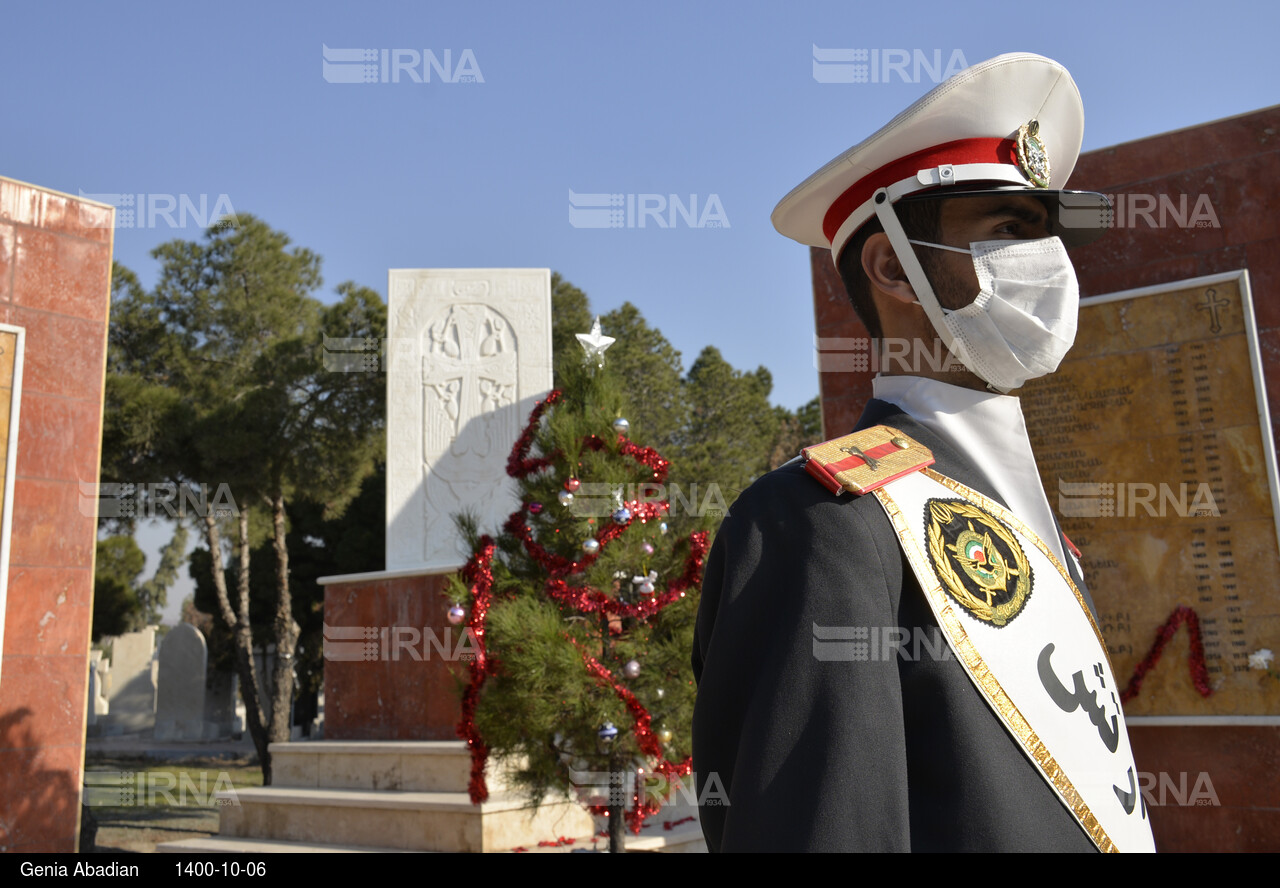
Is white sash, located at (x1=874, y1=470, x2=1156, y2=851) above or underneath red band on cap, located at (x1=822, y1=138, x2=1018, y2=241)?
underneath

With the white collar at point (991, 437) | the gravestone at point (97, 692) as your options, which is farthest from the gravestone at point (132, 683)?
the white collar at point (991, 437)

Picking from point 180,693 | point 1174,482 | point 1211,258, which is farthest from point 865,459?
point 180,693

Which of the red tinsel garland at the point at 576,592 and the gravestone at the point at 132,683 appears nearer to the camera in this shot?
the red tinsel garland at the point at 576,592

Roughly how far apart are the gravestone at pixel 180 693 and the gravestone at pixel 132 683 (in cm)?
325

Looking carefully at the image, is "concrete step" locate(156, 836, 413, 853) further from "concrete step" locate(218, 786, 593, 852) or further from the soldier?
the soldier

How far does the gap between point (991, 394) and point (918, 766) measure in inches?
23.8

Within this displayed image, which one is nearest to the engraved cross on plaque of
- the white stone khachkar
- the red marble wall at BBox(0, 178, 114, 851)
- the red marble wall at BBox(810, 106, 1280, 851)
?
the red marble wall at BBox(810, 106, 1280, 851)

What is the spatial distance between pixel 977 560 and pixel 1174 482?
2907 mm

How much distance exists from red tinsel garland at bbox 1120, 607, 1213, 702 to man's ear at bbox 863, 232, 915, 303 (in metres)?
2.87

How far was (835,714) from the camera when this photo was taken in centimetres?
95

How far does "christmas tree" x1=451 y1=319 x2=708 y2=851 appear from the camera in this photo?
A: 15.0 feet

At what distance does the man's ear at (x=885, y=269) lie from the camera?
1.38m

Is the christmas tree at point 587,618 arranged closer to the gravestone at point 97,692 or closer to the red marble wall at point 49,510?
the red marble wall at point 49,510

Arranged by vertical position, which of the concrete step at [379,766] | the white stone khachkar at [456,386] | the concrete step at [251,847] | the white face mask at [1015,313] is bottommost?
the concrete step at [251,847]
